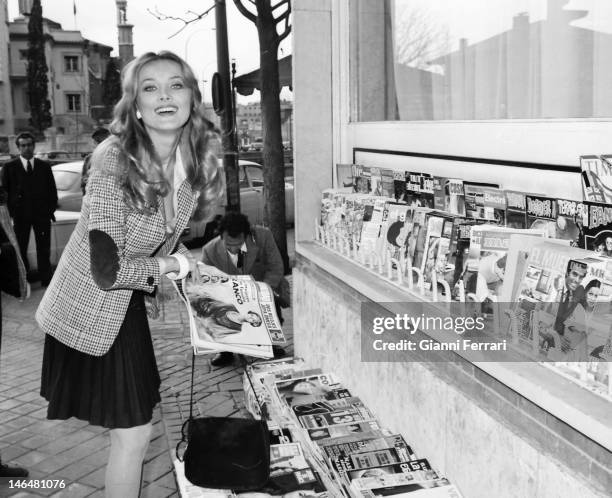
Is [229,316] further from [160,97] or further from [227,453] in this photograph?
[160,97]

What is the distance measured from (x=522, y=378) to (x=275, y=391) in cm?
195

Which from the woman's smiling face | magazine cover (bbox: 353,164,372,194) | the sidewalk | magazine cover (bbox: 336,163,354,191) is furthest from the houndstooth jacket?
magazine cover (bbox: 336,163,354,191)

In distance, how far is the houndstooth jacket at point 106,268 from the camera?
7.79 feet

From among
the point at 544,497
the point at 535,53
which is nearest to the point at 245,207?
the point at 535,53

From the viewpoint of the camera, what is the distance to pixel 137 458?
268 centimetres

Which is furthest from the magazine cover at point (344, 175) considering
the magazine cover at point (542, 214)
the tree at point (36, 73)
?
the tree at point (36, 73)

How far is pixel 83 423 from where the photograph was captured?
4457 mm

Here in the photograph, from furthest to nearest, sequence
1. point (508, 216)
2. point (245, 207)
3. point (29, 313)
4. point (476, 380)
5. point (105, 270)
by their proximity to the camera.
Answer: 1. point (245, 207)
2. point (29, 313)
3. point (508, 216)
4. point (476, 380)
5. point (105, 270)

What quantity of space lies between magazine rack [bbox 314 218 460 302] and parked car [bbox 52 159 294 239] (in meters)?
5.58

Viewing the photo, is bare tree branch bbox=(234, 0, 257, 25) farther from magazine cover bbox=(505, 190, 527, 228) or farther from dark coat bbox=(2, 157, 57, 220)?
magazine cover bbox=(505, 190, 527, 228)

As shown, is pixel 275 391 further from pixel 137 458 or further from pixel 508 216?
pixel 508 216

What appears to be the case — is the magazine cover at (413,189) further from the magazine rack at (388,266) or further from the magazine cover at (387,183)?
the magazine rack at (388,266)

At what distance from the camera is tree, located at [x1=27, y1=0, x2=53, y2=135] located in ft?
190

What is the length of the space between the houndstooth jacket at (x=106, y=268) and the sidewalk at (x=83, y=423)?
123cm
